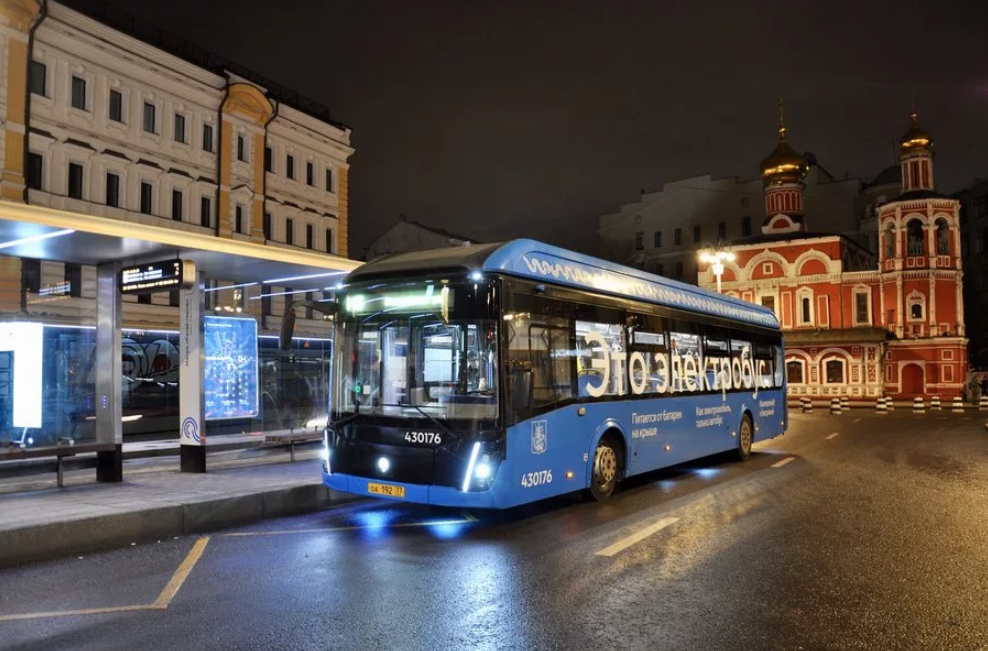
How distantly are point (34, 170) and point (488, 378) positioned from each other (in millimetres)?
25604

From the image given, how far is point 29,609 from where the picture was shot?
6.10 m

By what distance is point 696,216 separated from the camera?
237 ft

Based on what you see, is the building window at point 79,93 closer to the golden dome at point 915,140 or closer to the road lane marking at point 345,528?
the road lane marking at point 345,528

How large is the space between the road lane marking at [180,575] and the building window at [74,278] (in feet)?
18.6

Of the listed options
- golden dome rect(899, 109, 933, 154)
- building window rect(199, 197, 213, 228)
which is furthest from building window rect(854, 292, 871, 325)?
building window rect(199, 197, 213, 228)

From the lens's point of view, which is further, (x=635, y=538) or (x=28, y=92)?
(x=28, y=92)

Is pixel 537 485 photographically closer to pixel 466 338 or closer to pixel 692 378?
pixel 466 338

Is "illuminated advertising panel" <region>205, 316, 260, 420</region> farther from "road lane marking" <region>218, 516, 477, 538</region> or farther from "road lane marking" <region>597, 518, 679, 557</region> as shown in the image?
"road lane marking" <region>597, 518, 679, 557</region>

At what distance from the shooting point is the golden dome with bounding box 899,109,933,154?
5269 cm

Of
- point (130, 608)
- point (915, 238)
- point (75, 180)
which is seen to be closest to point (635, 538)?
point (130, 608)

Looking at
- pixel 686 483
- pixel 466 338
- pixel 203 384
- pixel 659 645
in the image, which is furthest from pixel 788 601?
pixel 203 384

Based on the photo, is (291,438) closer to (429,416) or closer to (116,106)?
(429,416)

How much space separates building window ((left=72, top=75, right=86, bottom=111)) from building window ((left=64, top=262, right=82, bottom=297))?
61.1ft

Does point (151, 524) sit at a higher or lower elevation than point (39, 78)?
lower
